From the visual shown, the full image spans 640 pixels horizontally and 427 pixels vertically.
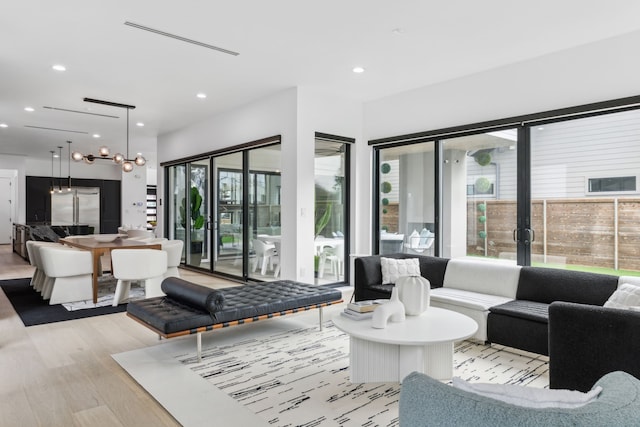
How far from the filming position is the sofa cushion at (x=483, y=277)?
4.11 metres

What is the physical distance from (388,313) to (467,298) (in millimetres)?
1456

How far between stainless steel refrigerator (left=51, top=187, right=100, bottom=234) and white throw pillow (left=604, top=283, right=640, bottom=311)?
1395 centimetres

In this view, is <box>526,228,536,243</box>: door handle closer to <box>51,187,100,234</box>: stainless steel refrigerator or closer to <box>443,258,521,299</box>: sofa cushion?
<box>443,258,521,299</box>: sofa cushion

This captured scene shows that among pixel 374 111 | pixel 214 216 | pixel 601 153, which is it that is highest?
pixel 374 111

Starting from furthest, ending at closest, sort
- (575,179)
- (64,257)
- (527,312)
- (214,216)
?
1. (214,216)
2. (64,257)
3. (575,179)
4. (527,312)

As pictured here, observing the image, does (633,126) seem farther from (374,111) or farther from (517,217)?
(374,111)

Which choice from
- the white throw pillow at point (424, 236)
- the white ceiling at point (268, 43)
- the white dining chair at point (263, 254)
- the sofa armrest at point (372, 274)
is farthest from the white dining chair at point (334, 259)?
the white ceiling at point (268, 43)

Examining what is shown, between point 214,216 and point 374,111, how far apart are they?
11.5ft

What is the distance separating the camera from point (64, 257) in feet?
16.9

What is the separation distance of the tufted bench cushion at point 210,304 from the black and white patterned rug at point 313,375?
31 centimetres

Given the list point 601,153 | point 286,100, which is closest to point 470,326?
point 601,153

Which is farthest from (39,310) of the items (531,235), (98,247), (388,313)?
(531,235)

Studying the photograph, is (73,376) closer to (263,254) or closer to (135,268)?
(135,268)

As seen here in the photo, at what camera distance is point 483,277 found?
14.1 ft
